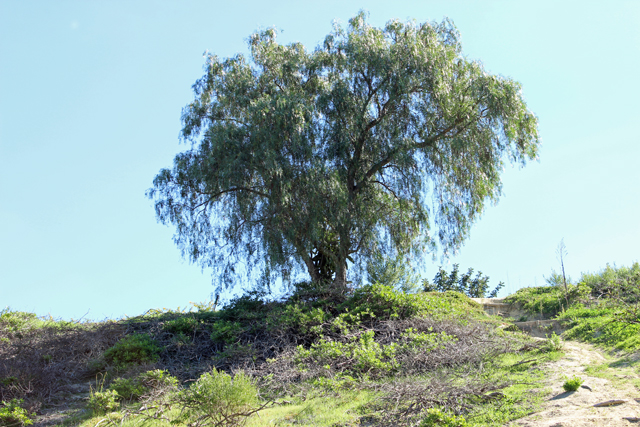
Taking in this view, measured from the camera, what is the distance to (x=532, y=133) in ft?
51.3

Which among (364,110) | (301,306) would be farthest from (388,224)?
(301,306)

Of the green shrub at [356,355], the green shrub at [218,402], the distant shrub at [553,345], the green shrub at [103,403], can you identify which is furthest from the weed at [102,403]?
the distant shrub at [553,345]

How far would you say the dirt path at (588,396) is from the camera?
5438mm

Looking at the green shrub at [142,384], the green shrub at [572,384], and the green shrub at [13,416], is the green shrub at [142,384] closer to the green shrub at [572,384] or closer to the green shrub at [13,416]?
the green shrub at [13,416]

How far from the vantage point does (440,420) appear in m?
5.58

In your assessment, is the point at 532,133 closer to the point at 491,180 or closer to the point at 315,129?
the point at 491,180

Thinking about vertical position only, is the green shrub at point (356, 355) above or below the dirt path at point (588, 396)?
above

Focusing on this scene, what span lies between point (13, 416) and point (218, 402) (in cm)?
360

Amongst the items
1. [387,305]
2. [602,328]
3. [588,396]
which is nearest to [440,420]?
[588,396]

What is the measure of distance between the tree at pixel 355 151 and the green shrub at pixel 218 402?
7530 mm

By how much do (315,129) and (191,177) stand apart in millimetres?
3966

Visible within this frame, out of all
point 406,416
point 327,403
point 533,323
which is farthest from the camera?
point 533,323

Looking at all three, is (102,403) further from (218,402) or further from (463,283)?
(463,283)

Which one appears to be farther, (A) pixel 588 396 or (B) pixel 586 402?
(A) pixel 588 396
